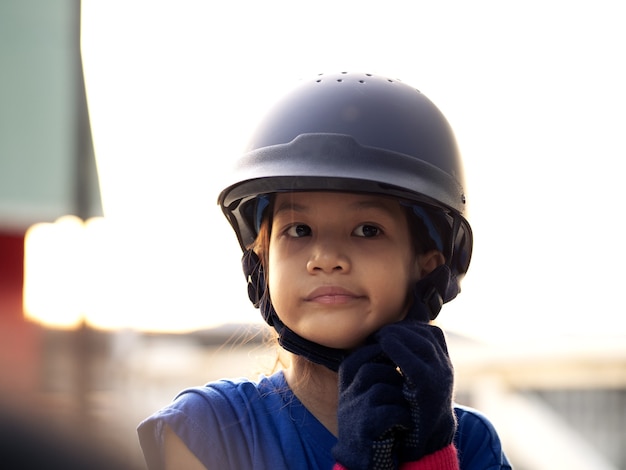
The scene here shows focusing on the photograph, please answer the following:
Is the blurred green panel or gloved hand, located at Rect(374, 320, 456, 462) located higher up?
the blurred green panel

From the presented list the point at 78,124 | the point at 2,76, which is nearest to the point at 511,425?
the point at 78,124

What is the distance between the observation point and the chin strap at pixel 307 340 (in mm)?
1854

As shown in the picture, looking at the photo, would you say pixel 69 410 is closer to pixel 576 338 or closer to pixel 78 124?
pixel 78 124

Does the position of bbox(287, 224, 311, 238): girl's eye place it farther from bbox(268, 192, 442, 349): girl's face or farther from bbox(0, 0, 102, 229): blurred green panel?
bbox(0, 0, 102, 229): blurred green panel

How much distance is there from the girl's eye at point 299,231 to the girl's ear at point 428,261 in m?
0.32

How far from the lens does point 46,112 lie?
13.1 ft

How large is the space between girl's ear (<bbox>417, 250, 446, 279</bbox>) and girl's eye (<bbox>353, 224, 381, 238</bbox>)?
193 mm

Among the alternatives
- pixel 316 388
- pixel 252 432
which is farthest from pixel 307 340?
pixel 252 432

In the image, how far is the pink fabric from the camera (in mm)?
1646

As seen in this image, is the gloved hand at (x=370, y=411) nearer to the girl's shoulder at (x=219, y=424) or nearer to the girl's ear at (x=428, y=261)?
the girl's shoulder at (x=219, y=424)

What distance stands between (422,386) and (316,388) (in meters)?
0.36

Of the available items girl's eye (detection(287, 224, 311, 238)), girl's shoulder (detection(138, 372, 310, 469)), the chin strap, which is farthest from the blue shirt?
girl's eye (detection(287, 224, 311, 238))

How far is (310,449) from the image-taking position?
1.80 metres

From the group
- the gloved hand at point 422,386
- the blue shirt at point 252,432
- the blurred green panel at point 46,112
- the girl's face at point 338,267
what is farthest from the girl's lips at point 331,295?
the blurred green panel at point 46,112
